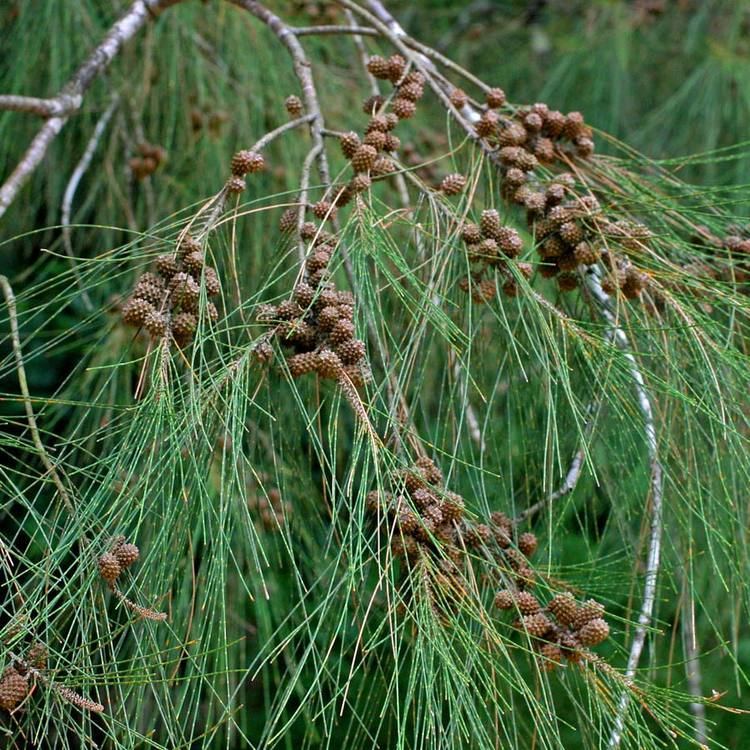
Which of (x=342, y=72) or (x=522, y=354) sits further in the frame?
(x=342, y=72)

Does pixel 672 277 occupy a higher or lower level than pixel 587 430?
higher

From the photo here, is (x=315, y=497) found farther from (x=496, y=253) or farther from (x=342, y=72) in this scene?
(x=342, y=72)

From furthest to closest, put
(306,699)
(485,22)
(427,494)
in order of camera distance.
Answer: (485,22) < (427,494) < (306,699)

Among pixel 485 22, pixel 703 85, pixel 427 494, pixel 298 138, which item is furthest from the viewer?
pixel 485 22

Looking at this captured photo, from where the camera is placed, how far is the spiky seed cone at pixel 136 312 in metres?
0.86

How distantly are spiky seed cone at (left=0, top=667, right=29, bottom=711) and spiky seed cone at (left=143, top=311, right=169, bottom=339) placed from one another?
11.2 inches

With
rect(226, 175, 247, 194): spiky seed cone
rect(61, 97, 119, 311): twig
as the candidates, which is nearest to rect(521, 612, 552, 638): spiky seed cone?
rect(226, 175, 247, 194): spiky seed cone

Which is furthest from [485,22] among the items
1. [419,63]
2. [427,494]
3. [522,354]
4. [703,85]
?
[427,494]

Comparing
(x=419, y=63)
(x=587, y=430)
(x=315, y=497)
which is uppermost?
(x=419, y=63)

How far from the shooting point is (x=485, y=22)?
8.67 feet

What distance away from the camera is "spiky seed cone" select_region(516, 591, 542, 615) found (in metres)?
0.86

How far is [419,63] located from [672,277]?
40 centimetres

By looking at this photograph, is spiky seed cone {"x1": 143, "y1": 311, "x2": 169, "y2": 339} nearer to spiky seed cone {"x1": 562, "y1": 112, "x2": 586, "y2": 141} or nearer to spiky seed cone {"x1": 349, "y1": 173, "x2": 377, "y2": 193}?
spiky seed cone {"x1": 349, "y1": 173, "x2": 377, "y2": 193}

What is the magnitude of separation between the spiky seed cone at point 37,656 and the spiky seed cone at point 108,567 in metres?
0.07
